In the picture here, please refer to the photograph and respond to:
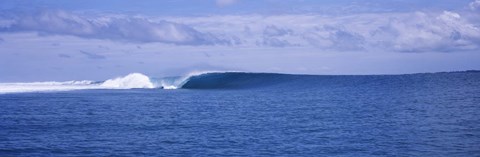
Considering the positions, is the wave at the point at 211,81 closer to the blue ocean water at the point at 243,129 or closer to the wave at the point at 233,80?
the wave at the point at 233,80

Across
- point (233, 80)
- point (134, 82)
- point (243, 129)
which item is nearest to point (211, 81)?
point (233, 80)

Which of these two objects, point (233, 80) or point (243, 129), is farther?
point (233, 80)

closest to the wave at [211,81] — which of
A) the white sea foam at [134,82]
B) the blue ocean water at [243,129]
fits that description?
the white sea foam at [134,82]

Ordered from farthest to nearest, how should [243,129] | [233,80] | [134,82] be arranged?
1. [233,80]
2. [134,82]
3. [243,129]

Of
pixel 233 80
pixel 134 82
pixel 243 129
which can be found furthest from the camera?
pixel 233 80

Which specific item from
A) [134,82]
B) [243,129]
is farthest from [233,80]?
[243,129]

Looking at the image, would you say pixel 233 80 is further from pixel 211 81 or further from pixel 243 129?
pixel 243 129

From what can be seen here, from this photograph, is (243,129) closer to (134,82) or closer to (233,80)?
(233,80)

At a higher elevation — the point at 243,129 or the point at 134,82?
the point at 134,82

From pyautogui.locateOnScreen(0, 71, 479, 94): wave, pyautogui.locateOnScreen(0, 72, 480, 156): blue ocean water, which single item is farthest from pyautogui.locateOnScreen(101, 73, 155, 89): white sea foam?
pyautogui.locateOnScreen(0, 72, 480, 156): blue ocean water

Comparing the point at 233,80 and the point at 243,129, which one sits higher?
the point at 233,80

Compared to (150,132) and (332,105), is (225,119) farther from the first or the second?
(332,105)

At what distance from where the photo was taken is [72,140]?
15891mm

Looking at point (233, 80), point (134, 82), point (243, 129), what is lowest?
point (243, 129)
